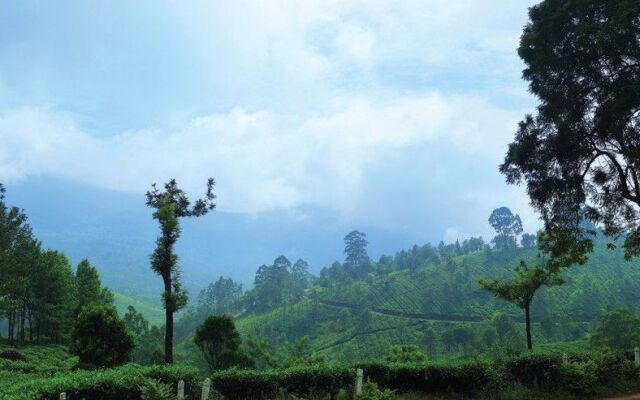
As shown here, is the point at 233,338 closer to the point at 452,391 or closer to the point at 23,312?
the point at 452,391

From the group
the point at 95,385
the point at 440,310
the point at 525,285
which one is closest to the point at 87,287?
the point at 525,285

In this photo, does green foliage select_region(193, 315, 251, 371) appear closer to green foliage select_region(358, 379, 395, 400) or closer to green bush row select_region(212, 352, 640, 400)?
green bush row select_region(212, 352, 640, 400)

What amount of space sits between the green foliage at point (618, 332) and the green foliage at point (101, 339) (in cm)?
7023

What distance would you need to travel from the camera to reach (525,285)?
2675cm

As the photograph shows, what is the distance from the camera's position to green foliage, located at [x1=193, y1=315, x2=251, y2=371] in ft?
115

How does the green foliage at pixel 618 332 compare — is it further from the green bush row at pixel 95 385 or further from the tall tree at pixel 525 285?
the green bush row at pixel 95 385

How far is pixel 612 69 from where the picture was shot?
18.8 metres

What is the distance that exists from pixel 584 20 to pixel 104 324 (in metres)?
32.1

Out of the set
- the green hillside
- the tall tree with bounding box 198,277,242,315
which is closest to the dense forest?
the green hillside

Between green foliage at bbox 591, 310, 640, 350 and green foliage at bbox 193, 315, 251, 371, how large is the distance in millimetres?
63755

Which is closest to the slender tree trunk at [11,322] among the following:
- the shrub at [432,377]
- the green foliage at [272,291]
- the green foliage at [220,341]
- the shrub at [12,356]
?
the shrub at [12,356]

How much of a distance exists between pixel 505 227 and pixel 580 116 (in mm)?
176000

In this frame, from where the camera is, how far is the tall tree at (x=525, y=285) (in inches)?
1037

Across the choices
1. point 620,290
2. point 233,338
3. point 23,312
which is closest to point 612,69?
point 233,338
